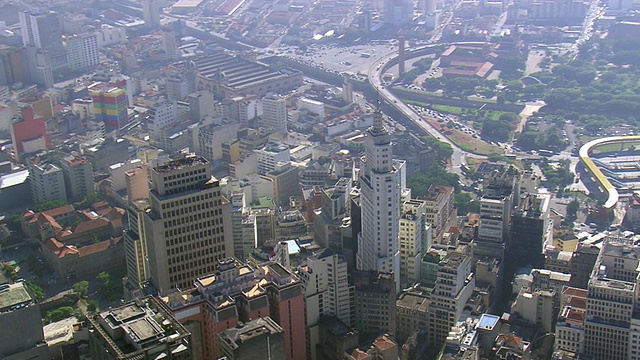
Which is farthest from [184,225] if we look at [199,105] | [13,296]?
[199,105]

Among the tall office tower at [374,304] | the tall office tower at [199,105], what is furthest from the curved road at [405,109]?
the tall office tower at [374,304]

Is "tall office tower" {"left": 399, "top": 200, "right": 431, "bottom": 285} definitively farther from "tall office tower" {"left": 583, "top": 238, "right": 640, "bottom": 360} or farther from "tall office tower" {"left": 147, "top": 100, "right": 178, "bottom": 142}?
"tall office tower" {"left": 147, "top": 100, "right": 178, "bottom": 142}

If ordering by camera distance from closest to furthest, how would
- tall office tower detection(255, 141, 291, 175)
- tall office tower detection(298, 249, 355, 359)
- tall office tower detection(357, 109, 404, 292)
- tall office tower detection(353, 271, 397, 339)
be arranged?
tall office tower detection(298, 249, 355, 359), tall office tower detection(353, 271, 397, 339), tall office tower detection(357, 109, 404, 292), tall office tower detection(255, 141, 291, 175)

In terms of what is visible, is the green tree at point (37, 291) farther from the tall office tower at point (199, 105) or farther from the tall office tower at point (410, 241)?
the tall office tower at point (199, 105)

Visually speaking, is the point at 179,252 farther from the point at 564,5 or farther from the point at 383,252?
the point at 564,5

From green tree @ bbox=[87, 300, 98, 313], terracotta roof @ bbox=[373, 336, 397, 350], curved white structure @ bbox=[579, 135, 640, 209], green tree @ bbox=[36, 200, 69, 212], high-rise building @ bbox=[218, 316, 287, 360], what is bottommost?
curved white structure @ bbox=[579, 135, 640, 209]

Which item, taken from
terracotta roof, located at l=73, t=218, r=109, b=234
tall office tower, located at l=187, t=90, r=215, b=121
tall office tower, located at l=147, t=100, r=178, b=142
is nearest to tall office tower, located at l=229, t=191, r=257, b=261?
terracotta roof, located at l=73, t=218, r=109, b=234
